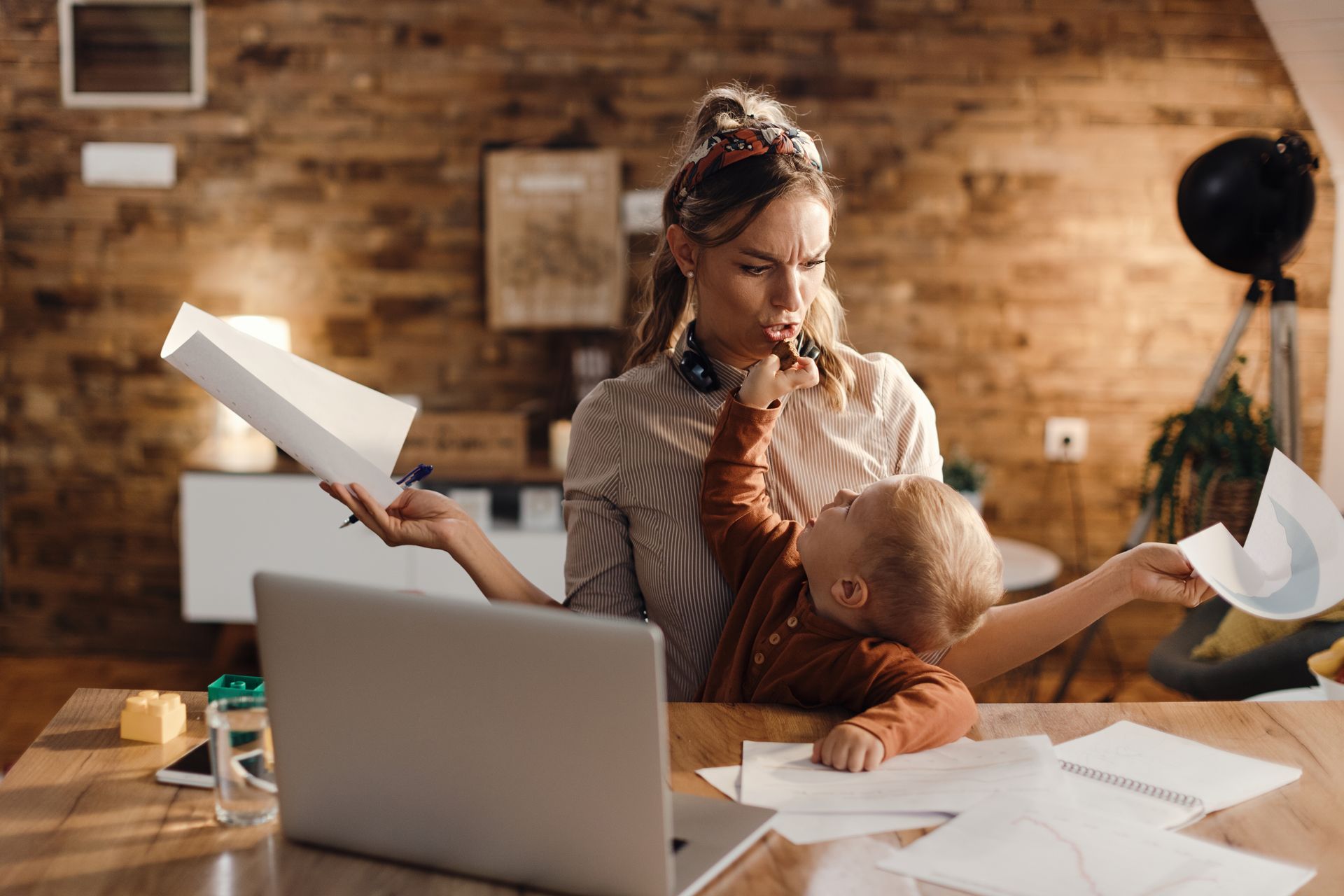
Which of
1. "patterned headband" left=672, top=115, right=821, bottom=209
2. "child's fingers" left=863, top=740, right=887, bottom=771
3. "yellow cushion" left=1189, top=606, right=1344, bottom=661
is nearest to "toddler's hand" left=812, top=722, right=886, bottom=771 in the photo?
"child's fingers" left=863, top=740, right=887, bottom=771

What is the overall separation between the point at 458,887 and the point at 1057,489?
10.9ft

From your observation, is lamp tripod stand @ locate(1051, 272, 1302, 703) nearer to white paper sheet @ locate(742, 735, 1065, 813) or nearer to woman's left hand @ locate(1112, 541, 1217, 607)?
woman's left hand @ locate(1112, 541, 1217, 607)

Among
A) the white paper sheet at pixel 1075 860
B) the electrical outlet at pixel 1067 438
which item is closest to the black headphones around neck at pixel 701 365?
the white paper sheet at pixel 1075 860

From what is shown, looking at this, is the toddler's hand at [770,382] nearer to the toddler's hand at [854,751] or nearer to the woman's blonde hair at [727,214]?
the woman's blonde hair at [727,214]

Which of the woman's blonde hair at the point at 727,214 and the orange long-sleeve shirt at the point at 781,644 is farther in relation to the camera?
the woman's blonde hair at the point at 727,214

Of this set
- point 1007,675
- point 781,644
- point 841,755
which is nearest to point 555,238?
point 1007,675

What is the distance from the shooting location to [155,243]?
3.85 meters

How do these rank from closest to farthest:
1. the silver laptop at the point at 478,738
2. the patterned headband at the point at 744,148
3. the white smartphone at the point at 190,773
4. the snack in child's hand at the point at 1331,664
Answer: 1. the silver laptop at the point at 478,738
2. the white smartphone at the point at 190,773
3. the patterned headband at the point at 744,148
4. the snack in child's hand at the point at 1331,664

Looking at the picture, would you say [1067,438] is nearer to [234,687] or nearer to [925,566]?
[925,566]

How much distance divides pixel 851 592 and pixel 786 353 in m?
0.37

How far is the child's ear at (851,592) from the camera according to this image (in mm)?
1183

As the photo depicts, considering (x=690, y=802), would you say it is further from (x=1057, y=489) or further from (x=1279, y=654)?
(x=1057, y=489)

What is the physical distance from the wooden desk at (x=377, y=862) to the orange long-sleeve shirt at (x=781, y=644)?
0.15 ft

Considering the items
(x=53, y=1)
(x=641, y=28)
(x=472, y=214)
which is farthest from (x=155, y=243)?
(x=641, y=28)
